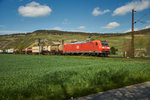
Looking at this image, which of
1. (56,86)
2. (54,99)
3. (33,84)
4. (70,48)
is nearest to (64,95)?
(54,99)

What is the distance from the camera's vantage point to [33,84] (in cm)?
543

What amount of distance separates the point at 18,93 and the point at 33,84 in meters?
0.77

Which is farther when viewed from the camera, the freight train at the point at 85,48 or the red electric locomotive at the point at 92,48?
the freight train at the point at 85,48

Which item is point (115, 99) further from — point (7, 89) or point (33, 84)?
point (7, 89)

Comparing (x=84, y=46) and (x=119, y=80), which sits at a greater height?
(x=84, y=46)

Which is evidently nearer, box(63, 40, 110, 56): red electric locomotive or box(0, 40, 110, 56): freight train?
box(63, 40, 110, 56): red electric locomotive

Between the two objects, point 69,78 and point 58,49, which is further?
point 58,49

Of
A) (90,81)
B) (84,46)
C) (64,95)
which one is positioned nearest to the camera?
(64,95)

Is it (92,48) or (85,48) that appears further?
(85,48)

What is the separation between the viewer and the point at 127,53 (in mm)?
28453

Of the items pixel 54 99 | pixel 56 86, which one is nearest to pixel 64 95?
pixel 54 99

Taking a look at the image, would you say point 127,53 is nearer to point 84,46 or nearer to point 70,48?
point 84,46

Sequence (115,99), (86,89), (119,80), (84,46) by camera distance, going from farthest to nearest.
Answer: (84,46)
(119,80)
(86,89)
(115,99)

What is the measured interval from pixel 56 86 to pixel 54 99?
3.38 ft
